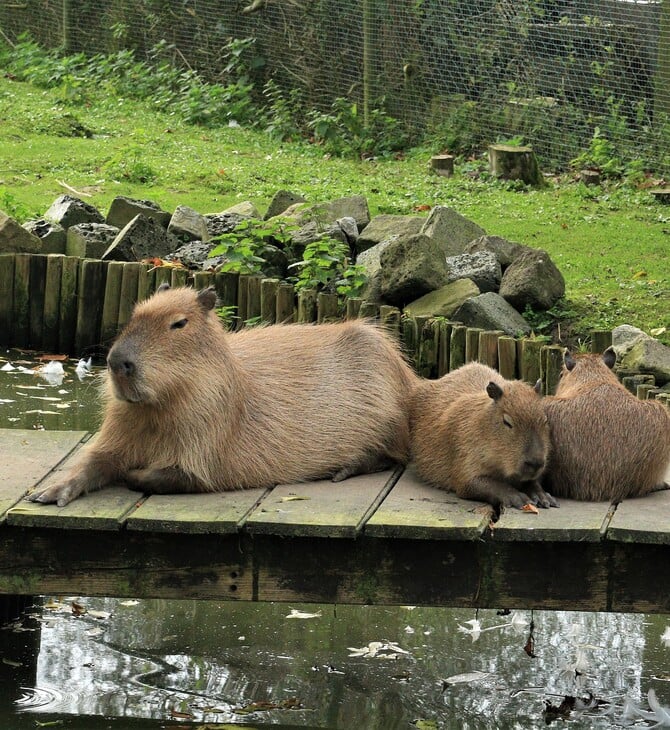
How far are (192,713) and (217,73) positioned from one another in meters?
13.9

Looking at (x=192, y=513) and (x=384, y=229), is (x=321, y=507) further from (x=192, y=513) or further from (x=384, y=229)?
(x=384, y=229)

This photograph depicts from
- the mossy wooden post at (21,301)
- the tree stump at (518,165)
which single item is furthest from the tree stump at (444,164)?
the mossy wooden post at (21,301)

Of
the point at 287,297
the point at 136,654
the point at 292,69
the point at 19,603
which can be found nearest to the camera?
the point at 136,654

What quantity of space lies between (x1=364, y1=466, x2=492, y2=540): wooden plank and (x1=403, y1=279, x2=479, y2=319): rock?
3637mm

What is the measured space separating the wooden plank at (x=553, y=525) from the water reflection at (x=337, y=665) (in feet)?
2.90

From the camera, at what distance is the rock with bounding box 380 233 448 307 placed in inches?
334

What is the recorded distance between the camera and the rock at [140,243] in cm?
963

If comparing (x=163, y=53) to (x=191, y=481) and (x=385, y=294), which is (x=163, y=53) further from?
(x=191, y=481)

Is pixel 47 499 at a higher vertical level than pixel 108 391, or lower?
lower

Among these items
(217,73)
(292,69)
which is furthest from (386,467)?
(217,73)

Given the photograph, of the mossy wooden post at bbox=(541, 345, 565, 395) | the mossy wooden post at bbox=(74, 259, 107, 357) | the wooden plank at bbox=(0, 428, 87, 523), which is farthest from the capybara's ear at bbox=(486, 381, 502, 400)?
the mossy wooden post at bbox=(74, 259, 107, 357)

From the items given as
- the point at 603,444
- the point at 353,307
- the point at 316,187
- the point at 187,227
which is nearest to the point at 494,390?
the point at 603,444

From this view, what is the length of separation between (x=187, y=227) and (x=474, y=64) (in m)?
6.00

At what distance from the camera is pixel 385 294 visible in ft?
28.5
